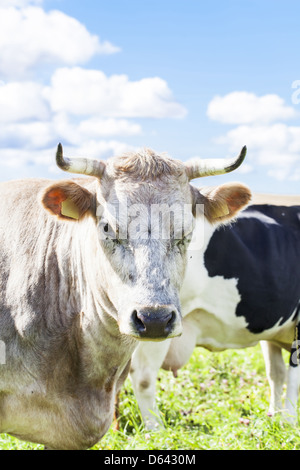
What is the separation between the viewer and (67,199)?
11.8 feet

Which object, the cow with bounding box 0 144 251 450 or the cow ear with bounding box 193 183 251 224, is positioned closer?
the cow with bounding box 0 144 251 450

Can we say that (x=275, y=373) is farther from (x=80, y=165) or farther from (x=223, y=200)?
(x=80, y=165)

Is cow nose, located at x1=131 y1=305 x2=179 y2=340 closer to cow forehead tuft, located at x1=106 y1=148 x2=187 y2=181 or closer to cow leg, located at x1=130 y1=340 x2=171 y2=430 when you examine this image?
cow forehead tuft, located at x1=106 y1=148 x2=187 y2=181

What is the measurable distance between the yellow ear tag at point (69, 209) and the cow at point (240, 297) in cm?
227

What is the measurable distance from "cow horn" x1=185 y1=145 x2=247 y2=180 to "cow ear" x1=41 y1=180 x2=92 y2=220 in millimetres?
644

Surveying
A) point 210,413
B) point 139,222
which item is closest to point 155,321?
point 139,222

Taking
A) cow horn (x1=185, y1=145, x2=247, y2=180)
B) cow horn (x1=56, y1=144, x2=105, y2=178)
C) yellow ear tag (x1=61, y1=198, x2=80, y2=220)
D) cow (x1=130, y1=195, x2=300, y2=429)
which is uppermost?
cow horn (x1=185, y1=145, x2=247, y2=180)

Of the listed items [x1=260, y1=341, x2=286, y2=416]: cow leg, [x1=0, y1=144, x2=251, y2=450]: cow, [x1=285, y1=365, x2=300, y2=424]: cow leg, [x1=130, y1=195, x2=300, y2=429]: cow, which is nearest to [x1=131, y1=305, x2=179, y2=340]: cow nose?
[x1=0, y1=144, x2=251, y2=450]: cow

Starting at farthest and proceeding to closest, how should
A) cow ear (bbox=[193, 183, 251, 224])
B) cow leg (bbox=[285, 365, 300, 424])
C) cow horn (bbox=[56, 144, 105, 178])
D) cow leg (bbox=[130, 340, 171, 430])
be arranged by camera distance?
cow leg (bbox=[285, 365, 300, 424]), cow leg (bbox=[130, 340, 171, 430]), cow ear (bbox=[193, 183, 251, 224]), cow horn (bbox=[56, 144, 105, 178])

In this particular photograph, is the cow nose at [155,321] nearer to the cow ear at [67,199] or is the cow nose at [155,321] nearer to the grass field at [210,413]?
the cow ear at [67,199]

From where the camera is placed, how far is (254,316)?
6.20m

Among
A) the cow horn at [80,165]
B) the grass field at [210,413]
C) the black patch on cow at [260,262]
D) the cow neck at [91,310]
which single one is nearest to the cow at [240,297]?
the black patch on cow at [260,262]

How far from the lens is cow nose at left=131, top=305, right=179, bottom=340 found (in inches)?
119

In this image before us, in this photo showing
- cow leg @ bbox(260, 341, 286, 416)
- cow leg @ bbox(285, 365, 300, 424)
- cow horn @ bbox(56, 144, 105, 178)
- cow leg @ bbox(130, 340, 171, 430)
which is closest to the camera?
cow horn @ bbox(56, 144, 105, 178)
